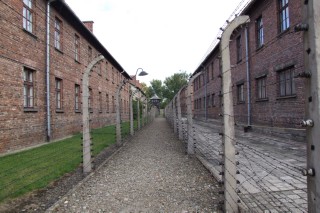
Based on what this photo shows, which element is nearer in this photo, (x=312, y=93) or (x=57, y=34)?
(x=312, y=93)

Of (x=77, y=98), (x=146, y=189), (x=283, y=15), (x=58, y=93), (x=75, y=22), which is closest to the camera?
(x=146, y=189)

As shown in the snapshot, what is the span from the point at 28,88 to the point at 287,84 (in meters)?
10.4

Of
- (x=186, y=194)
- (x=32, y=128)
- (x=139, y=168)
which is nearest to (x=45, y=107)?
(x=32, y=128)

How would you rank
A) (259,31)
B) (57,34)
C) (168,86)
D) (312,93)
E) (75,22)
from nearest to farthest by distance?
(312,93) < (57,34) < (259,31) < (75,22) < (168,86)

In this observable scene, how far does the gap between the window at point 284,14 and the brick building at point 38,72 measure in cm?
911

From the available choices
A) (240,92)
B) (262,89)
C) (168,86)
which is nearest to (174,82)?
(168,86)

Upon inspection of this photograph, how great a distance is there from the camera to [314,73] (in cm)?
182

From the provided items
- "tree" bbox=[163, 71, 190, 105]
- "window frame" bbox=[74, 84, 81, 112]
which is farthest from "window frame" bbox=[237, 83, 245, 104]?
"tree" bbox=[163, 71, 190, 105]

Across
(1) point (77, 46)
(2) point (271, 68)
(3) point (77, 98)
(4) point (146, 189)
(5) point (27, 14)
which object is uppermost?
(1) point (77, 46)

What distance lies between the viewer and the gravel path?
4.36 m

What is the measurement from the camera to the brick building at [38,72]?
9.78 m

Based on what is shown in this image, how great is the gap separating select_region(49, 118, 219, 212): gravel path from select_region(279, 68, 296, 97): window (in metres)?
6.37

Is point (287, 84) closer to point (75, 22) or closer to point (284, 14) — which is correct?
point (284, 14)

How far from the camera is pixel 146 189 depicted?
17.5ft
